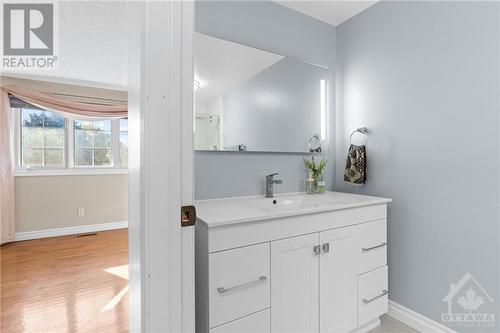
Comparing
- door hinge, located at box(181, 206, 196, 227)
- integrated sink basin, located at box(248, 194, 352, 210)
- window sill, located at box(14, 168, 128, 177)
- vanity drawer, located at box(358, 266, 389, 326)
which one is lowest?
vanity drawer, located at box(358, 266, 389, 326)

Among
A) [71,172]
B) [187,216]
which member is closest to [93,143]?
[71,172]

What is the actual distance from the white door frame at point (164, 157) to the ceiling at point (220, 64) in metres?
0.86

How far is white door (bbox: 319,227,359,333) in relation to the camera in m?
1.41

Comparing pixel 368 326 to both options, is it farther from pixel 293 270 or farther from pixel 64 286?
pixel 64 286

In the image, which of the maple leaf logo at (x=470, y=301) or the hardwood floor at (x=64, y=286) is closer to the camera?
the maple leaf logo at (x=470, y=301)

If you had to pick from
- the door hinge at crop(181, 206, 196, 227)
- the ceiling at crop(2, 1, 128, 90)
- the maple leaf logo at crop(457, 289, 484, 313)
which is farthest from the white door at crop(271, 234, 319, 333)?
the ceiling at crop(2, 1, 128, 90)

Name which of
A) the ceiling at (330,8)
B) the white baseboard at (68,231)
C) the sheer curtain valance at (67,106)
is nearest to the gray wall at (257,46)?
the ceiling at (330,8)

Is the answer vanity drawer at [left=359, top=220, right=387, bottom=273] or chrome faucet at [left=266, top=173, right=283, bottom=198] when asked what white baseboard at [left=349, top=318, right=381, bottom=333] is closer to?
vanity drawer at [left=359, top=220, right=387, bottom=273]

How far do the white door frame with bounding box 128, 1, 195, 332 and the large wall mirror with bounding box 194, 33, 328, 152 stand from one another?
2.75ft

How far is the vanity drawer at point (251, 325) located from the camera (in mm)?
1103

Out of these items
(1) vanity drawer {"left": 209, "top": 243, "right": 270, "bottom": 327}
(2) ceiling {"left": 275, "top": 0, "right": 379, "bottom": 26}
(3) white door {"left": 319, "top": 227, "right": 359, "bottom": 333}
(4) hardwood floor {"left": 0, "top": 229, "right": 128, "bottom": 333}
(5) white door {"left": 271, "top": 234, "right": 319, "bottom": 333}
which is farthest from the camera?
(2) ceiling {"left": 275, "top": 0, "right": 379, "bottom": 26}

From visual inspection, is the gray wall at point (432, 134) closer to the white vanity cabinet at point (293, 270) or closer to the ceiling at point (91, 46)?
the white vanity cabinet at point (293, 270)

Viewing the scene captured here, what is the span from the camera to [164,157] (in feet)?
2.52

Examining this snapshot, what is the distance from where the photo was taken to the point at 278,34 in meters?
1.96
